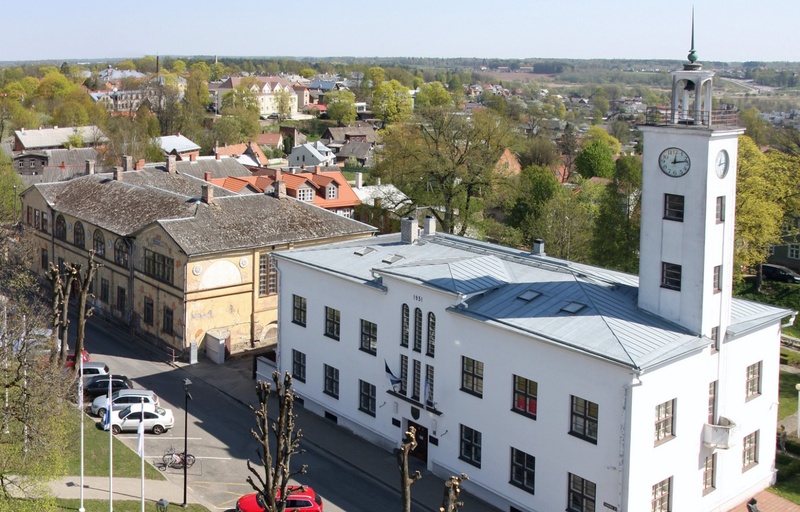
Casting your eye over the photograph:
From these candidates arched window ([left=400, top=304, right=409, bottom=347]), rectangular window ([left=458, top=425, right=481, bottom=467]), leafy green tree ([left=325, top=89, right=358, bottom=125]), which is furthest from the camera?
leafy green tree ([left=325, top=89, right=358, bottom=125])

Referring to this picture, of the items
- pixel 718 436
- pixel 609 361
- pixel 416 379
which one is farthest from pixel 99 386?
pixel 718 436

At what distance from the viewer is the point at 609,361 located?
28062mm

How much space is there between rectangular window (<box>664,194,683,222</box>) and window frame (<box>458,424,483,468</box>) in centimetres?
1038

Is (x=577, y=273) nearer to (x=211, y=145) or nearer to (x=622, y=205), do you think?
(x=622, y=205)

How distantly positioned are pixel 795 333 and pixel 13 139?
10398 centimetres

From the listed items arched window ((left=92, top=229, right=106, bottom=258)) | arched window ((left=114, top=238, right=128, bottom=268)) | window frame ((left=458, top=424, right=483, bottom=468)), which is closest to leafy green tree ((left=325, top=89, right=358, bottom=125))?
arched window ((left=92, top=229, right=106, bottom=258))

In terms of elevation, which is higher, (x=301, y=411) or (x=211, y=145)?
(x=211, y=145)

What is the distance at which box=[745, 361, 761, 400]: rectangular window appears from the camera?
33.0 meters

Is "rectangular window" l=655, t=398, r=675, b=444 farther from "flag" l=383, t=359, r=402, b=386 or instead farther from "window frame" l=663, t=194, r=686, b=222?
"flag" l=383, t=359, r=402, b=386

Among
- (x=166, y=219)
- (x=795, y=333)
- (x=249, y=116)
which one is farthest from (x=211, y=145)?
(x=795, y=333)

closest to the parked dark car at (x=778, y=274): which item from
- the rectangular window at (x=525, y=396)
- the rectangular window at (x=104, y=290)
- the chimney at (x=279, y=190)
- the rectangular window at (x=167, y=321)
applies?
the chimney at (x=279, y=190)

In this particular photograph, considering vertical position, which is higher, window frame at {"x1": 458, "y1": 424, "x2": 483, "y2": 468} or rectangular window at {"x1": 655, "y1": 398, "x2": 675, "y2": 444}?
rectangular window at {"x1": 655, "y1": 398, "x2": 675, "y2": 444}

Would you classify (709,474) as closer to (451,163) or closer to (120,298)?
(451,163)

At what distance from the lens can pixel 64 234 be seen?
61000 millimetres
